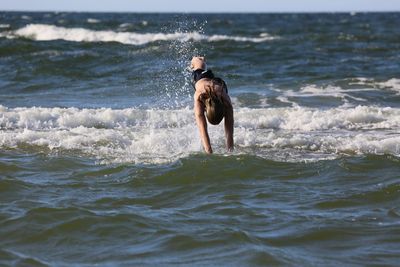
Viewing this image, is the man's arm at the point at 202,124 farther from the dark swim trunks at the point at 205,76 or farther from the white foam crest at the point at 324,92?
the white foam crest at the point at 324,92

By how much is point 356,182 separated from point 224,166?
1402 millimetres

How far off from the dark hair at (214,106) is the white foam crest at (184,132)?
0.45 m

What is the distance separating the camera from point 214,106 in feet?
30.7

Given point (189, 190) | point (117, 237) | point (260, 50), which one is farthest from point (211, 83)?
point (260, 50)

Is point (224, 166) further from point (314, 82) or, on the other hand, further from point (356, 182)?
point (314, 82)

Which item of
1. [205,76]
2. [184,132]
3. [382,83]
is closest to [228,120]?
[205,76]

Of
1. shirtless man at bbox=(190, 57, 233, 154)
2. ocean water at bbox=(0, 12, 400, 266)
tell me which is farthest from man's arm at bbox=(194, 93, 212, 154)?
ocean water at bbox=(0, 12, 400, 266)

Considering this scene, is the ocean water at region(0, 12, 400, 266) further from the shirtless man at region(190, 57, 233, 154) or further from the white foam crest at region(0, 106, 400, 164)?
the shirtless man at region(190, 57, 233, 154)

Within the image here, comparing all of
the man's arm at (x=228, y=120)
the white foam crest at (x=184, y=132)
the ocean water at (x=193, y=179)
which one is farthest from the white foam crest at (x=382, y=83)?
the man's arm at (x=228, y=120)

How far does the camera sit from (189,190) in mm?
7746

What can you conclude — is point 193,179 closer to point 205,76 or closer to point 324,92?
point 205,76

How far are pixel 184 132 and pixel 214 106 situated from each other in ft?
5.95

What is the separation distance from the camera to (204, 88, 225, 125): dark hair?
30.6ft

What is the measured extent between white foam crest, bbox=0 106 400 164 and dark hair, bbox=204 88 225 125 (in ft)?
1.48
